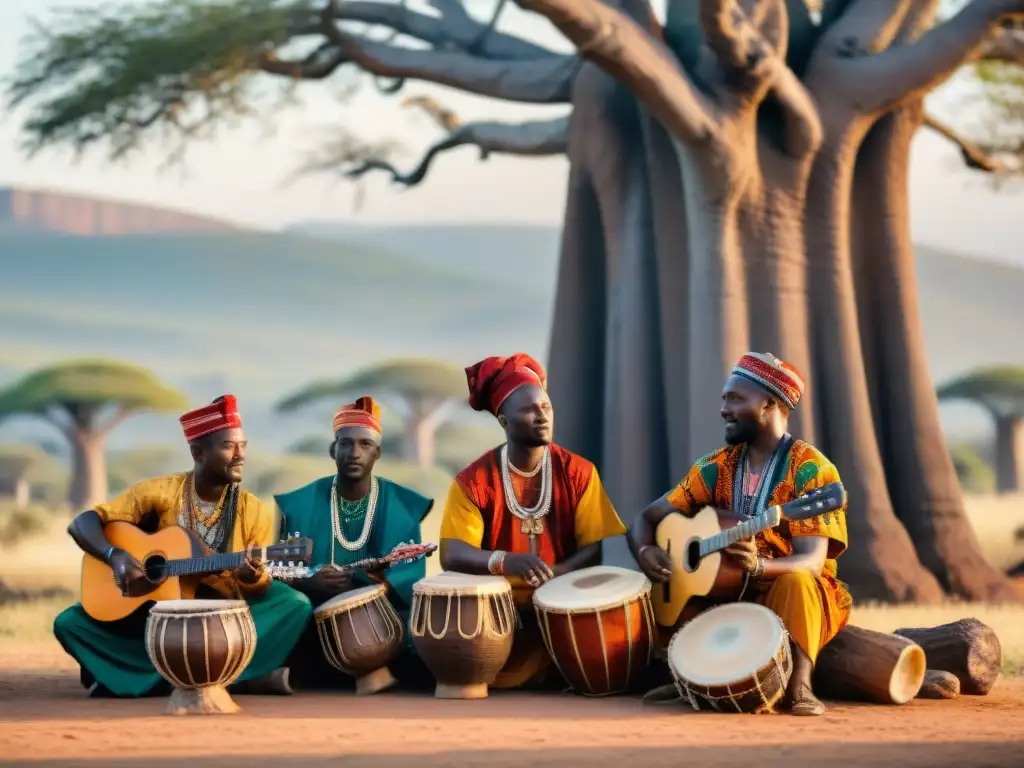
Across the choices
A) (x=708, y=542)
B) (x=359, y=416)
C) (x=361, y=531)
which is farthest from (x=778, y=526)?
(x=359, y=416)

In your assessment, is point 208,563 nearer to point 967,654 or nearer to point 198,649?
point 198,649

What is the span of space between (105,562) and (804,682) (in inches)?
118

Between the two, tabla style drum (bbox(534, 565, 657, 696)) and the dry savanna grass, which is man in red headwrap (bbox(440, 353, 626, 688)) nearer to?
tabla style drum (bbox(534, 565, 657, 696))

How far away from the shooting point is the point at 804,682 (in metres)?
6.79

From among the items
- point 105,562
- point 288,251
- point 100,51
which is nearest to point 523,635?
point 105,562

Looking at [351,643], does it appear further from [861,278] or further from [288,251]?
[288,251]

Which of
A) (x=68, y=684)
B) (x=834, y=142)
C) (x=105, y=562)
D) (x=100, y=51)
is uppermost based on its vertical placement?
(x=100, y=51)

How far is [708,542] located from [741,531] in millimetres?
210

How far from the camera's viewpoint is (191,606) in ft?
22.5

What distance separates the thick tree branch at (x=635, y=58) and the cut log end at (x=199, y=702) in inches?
187

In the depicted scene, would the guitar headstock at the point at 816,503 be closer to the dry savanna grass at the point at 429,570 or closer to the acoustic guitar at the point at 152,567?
the acoustic guitar at the point at 152,567

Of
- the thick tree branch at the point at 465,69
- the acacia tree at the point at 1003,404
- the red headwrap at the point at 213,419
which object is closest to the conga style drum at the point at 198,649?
the red headwrap at the point at 213,419

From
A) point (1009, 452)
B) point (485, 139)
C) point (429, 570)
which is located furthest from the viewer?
point (1009, 452)

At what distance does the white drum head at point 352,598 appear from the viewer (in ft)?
24.5
